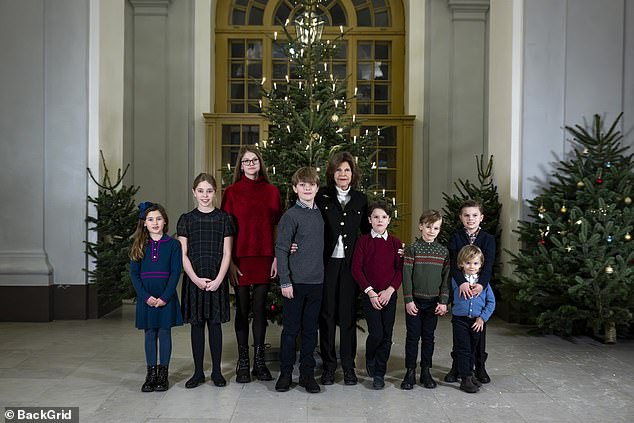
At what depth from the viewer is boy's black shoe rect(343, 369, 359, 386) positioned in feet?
19.0

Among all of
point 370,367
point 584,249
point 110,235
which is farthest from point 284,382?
point 110,235

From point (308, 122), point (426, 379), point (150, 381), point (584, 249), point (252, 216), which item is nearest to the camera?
point (150, 381)

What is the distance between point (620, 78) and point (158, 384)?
6280 mm

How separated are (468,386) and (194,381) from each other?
205cm

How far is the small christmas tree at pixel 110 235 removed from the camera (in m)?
8.68

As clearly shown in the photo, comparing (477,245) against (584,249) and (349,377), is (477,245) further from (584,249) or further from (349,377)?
(584,249)

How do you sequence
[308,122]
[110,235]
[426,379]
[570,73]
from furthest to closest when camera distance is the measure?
[110,235] < [570,73] < [308,122] < [426,379]

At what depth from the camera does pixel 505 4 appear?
9.20 metres

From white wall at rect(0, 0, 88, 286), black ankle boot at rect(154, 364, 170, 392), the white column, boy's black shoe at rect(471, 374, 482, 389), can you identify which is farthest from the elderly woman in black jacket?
white wall at rect(0, 0, 88, 286)

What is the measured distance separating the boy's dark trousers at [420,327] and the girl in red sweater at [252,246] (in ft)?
3.65

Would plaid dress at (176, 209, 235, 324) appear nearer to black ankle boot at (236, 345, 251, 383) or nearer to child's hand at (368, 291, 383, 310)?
black ankle boot at (236, 345, 251, 383)

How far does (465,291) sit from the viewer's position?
225 inches

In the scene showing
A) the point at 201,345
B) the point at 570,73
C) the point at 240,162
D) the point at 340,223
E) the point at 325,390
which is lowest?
the point at 325,390

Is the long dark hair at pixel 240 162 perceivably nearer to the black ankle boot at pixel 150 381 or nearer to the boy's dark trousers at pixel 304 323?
the boy's dark trousers at pixel 304 323
